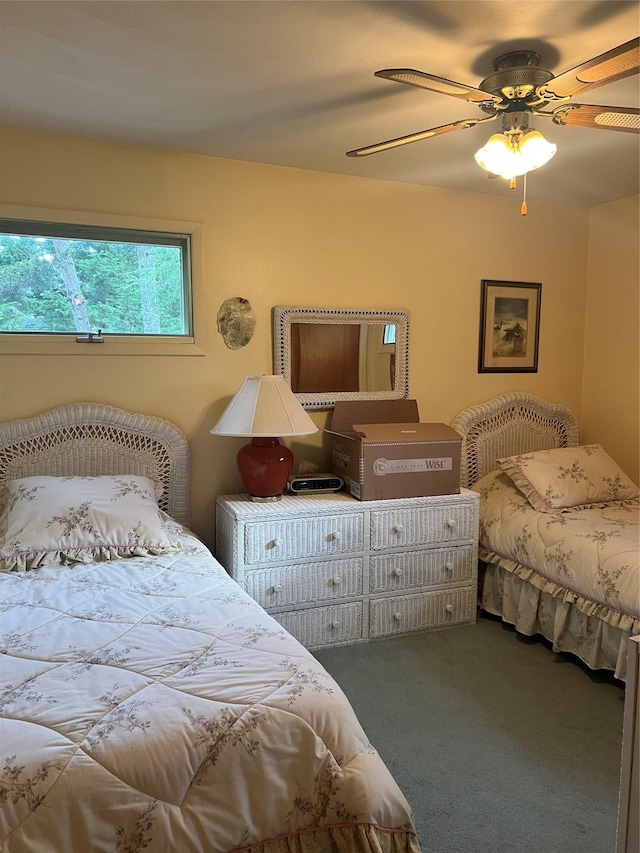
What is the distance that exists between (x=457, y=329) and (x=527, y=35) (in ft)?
6.25

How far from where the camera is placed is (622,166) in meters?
3.06

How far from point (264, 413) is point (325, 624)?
40.8 inches

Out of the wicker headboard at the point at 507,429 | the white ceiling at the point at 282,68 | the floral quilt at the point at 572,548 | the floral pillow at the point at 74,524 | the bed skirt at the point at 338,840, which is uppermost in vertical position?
the white ceiling at the point at 282,68

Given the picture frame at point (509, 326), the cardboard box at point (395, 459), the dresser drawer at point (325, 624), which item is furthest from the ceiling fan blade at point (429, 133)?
the dresser drawer at point (325, 624)

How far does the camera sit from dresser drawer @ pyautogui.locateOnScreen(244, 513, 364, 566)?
273cm

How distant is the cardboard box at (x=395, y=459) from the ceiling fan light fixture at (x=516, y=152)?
4.48 ft

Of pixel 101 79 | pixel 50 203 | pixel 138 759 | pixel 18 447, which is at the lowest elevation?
pixel 138 759

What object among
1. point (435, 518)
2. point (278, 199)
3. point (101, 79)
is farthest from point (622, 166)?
point (101, 79)

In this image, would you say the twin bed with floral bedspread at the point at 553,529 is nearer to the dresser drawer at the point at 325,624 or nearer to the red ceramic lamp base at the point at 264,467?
the dresser drawer at the point at 325,624

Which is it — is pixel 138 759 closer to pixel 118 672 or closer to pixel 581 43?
pixel 118 672

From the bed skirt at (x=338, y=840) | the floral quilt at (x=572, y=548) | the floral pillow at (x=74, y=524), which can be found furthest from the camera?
the floral quilt at (x=572, y=548)

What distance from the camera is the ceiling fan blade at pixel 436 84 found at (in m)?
1.60

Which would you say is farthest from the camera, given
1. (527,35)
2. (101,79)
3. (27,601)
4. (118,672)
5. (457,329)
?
(457,329)

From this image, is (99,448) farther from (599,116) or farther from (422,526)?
(599,116)
